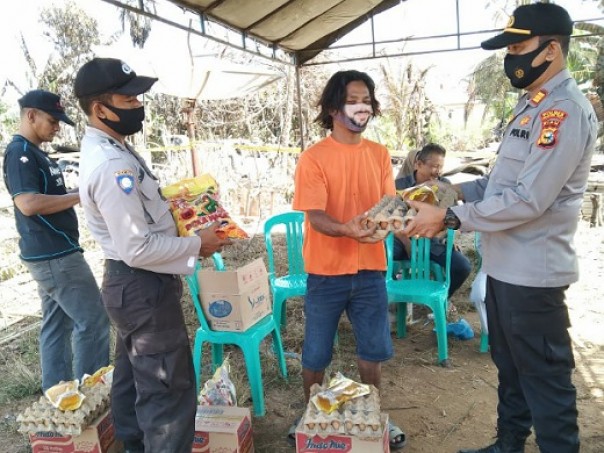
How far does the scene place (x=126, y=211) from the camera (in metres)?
1.73

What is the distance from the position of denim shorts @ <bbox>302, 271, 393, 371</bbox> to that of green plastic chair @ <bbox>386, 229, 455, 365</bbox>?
1.15 meters

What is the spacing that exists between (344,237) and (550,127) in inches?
39.9

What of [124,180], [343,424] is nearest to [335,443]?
[343,424]

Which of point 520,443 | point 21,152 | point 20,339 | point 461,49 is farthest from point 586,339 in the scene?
point 20,339

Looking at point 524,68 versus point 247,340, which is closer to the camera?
point 524,68

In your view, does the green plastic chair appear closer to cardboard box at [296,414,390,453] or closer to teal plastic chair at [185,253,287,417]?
teal plastic chair at [185,253,287,417]

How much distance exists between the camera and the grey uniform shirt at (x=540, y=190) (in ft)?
→ 5.71

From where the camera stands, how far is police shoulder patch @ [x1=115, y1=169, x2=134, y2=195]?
1.73 metres

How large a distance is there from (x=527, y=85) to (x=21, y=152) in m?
2.46

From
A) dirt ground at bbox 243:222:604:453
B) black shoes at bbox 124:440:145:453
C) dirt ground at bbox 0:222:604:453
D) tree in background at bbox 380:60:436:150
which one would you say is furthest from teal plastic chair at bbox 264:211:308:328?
tree in background at bbox 380:60:436:150

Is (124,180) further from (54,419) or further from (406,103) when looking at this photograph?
(406,103)

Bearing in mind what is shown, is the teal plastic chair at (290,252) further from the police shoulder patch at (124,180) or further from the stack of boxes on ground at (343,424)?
the police shoulder patch at (124,180)

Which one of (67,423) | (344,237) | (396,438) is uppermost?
(344,237)

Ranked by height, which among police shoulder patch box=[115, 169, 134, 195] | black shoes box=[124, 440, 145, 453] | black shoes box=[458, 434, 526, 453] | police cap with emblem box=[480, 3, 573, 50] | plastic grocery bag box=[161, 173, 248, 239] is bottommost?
black shoes box=[458, 434, 526, 453]
